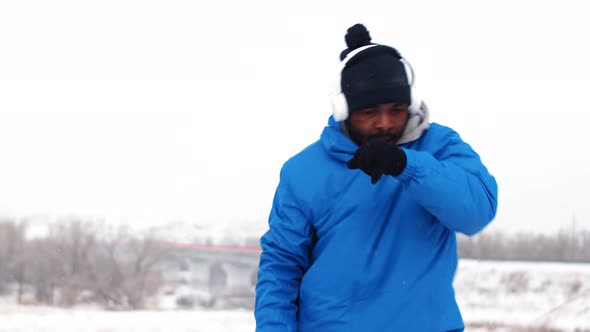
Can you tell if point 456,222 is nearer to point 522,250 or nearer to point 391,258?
point 391,258

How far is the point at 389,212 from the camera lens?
1823 millimetres

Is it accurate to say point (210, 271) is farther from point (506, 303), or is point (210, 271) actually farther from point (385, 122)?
point (385, 122)

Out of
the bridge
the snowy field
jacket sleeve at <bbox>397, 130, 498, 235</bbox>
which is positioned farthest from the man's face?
the bridge

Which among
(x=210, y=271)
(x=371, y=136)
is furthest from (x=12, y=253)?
(x=371, y=136)

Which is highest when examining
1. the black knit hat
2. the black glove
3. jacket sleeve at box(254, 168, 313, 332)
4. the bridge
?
the black knit hat

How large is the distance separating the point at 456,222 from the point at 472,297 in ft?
87.0

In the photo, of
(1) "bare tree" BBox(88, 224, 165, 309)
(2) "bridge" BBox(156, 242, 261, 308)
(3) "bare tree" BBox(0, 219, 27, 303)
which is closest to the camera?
(1) "bare tree" BBox(88, 224, 165, 309)

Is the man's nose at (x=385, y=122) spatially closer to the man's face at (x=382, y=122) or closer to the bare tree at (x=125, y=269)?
the man's face at (x=382, y=122)

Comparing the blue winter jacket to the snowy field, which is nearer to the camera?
the blue winter jacket

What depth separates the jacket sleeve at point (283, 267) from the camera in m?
1.86

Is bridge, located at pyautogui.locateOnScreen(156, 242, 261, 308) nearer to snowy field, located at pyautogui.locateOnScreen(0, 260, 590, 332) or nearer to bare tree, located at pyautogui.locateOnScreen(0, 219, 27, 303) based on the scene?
bare tree, located at pyautogui.locateOnScreen(0, 219, 27, 303)

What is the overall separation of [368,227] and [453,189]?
27 cm

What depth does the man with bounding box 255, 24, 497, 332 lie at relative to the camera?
69.7 inches

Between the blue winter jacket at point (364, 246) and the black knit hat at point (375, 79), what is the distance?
0.11 m
